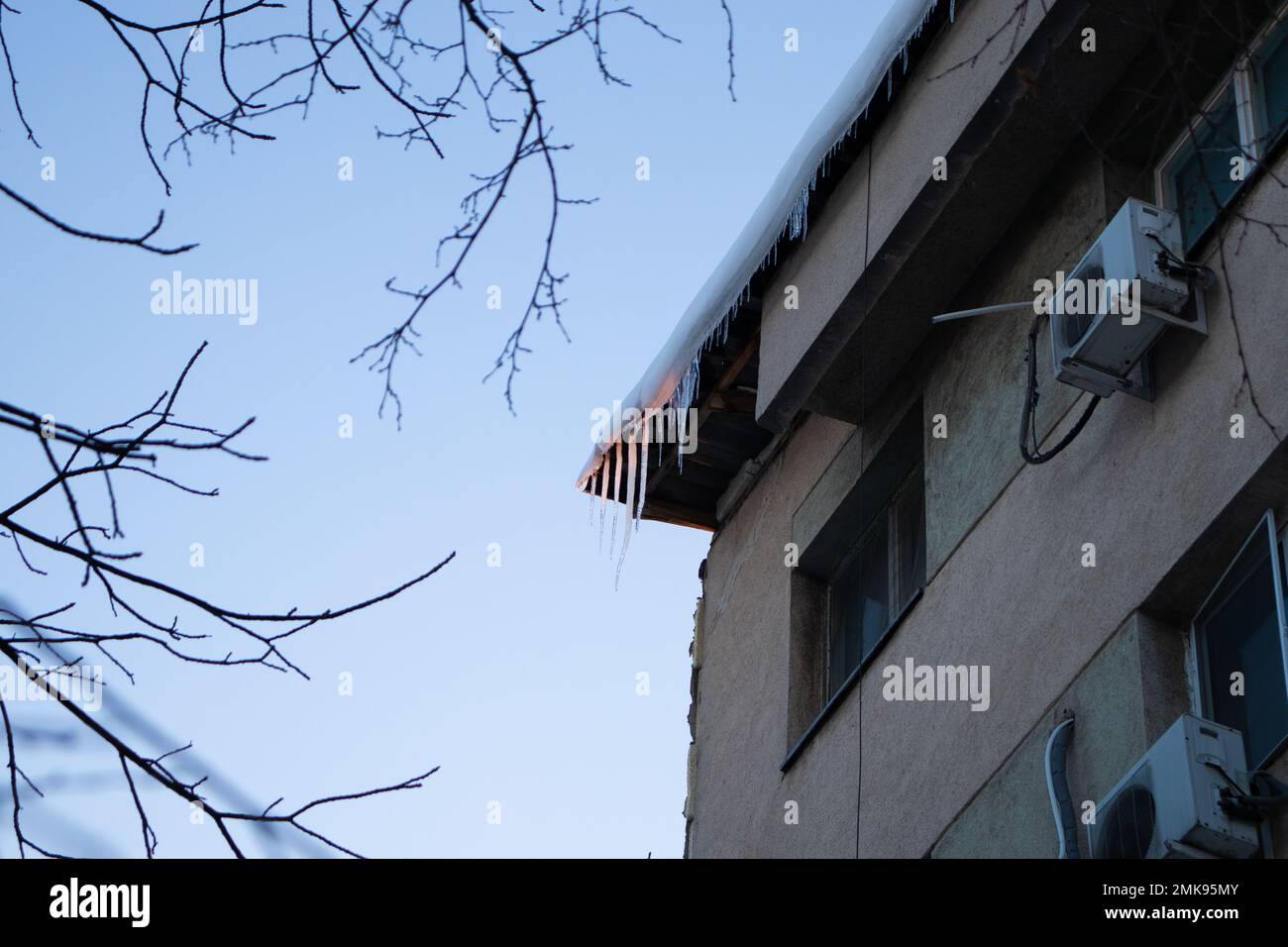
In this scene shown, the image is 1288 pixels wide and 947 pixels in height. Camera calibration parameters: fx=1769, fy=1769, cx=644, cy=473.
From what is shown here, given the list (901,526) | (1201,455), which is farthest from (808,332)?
(1201,455)

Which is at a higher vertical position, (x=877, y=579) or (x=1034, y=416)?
(x=1034, y=416)

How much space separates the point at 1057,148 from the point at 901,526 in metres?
1.90

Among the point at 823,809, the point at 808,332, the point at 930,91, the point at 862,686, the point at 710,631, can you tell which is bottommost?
the point at 823,809

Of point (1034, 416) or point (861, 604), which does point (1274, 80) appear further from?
point (861, 604)

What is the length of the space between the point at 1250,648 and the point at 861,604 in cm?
303

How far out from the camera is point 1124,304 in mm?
5629

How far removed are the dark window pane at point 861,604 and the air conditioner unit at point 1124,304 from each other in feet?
7.30

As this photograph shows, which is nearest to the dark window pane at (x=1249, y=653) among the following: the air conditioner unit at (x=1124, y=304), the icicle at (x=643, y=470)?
the air conditioner unit at (x=1124, y=304)

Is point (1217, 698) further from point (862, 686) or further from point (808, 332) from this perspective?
point (808, 332)

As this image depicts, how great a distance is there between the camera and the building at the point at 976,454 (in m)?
5.40

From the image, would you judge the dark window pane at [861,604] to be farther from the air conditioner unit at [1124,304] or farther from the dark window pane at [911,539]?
the air conditioner unit at [1124,304]

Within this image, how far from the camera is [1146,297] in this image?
5617 millimetres

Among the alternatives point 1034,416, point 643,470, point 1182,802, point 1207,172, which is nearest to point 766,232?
point 643,470

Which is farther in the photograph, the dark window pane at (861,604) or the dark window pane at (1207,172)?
the dark window pane at (861,604)
